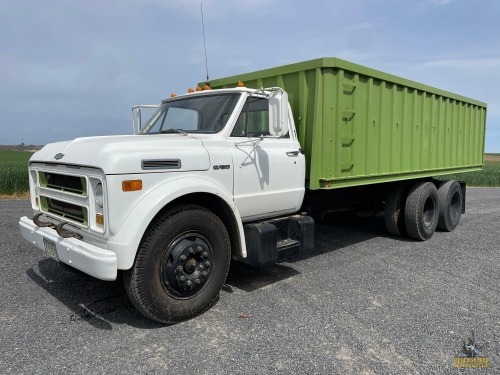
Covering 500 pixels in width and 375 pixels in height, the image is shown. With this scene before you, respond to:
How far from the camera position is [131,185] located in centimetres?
336

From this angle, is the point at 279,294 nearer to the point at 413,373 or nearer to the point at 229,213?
the point at 229,213

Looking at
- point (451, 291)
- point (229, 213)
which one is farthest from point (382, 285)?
point (229, 213)

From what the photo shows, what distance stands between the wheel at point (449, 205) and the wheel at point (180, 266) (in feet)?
17.8

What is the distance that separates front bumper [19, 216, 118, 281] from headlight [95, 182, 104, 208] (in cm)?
37

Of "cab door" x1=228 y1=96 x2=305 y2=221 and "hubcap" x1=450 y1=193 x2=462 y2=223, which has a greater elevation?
"cab door" x1=228 y1=96 x2=305 y2=221

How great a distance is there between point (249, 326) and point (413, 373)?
55.0 inches

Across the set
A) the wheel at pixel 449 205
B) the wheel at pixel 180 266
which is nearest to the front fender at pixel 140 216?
the wheel at pixel 180 266

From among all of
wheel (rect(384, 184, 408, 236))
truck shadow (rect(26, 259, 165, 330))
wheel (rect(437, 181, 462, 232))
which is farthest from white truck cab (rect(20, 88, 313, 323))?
wheel (rect(437, 181, 462, 232))

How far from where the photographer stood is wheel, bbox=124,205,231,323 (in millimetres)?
3463

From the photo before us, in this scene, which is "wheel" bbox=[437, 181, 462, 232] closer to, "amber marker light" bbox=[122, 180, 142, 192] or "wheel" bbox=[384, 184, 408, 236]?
"wheel" bbox=[384, 184, 408, 236]

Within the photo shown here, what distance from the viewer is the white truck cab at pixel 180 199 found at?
3.35 m

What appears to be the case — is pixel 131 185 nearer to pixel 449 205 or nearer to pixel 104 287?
pixel 104 287

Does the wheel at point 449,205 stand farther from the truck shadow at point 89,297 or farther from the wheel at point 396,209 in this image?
the truck shadow at point 89,297

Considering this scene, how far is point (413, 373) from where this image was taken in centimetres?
297
